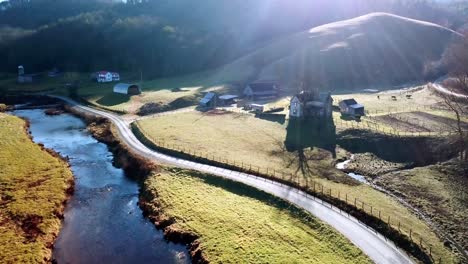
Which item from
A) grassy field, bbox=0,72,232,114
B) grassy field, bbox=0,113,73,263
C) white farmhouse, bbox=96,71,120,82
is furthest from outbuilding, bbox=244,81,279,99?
white farmhouse, bbox=96,71,120,82

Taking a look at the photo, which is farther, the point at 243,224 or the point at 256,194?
the point at 256,194

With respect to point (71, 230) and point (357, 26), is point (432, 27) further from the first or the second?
point (71, 230)

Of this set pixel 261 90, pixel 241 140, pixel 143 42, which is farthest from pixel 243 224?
pixel 143 42

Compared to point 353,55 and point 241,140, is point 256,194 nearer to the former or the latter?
point 241,140

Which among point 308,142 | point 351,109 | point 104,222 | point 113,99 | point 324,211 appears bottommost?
point 104,222

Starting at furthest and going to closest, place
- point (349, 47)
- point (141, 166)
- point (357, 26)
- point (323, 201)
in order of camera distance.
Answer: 1. point (357, 26)
2. point (349, 47)
3. point (141, 166)
4. point (323, 201)

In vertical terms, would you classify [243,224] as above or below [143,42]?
below

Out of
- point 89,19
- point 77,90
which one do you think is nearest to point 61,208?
point 77,90

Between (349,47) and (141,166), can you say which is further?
(349,47)
